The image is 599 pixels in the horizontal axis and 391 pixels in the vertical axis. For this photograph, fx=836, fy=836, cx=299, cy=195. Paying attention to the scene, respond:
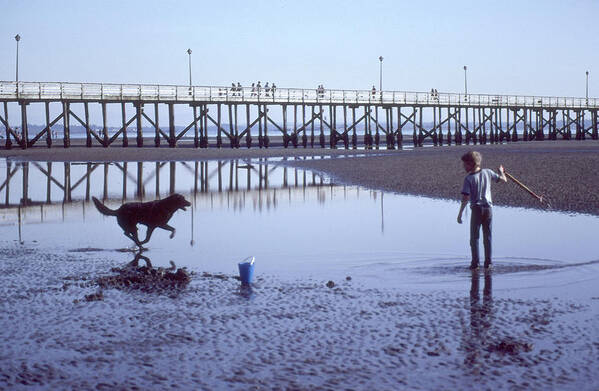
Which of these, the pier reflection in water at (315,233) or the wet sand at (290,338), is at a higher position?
the pier reflection in water at (315,233)

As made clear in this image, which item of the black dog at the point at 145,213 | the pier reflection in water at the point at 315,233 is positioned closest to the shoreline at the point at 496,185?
the pier reflection in water at the point at 315,233

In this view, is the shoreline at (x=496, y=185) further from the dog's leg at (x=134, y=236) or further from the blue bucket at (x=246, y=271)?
the blue bucket at (x=246, y=271)

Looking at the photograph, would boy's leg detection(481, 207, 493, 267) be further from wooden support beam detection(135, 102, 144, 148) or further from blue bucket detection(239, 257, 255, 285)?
wooden support beam detection(135, 102, 144, 148)

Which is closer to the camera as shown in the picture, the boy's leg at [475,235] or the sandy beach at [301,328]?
the sandy beach at [301,328]

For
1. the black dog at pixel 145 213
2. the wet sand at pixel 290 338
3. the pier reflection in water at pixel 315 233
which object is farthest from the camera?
the black dog at pixel 145 213

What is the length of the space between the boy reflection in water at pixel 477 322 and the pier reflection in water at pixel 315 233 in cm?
29

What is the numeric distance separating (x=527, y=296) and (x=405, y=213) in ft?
22.6

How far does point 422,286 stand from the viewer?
25.2 ft

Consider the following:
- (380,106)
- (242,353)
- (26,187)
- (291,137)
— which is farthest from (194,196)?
(380,106)

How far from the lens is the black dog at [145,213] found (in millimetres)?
10000

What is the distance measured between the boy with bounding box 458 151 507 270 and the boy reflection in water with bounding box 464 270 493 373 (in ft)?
1.41

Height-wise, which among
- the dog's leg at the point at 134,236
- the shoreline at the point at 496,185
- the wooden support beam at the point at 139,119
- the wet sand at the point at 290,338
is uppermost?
A: the wooden support beam at the point at 139,119

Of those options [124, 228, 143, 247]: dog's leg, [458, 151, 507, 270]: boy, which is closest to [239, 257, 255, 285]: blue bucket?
[458, 151, 507, 270]: boy

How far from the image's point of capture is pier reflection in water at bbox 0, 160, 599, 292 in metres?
8.70
